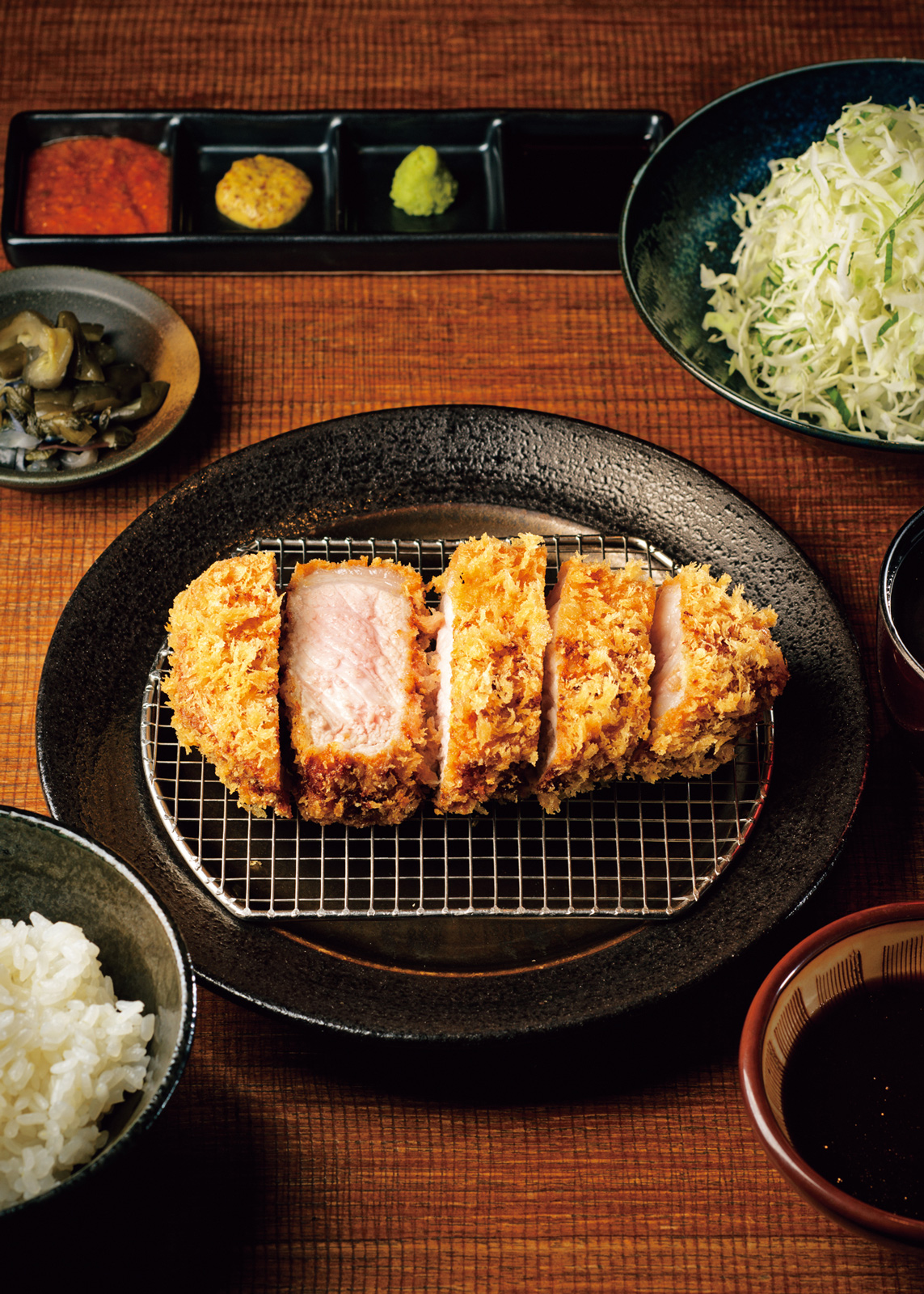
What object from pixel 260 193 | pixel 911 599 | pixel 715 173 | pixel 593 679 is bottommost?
pixel 593 679

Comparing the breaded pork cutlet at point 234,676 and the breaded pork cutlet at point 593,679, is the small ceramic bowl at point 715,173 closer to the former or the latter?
the breaded pork cutlet at point 593,679

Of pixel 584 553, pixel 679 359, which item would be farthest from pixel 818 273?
pixel 584 553

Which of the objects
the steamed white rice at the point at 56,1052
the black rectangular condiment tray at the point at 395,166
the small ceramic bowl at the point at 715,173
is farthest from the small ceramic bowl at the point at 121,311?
the steamed white rice at the point at 56,1052

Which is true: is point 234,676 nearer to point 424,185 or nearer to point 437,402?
point 437,402

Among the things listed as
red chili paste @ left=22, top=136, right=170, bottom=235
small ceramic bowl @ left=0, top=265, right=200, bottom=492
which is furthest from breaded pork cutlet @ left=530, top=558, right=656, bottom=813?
red chili paste @ left=22, top=136, right=170, bottom=235

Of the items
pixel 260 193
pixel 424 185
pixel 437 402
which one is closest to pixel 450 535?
pixel 437 402

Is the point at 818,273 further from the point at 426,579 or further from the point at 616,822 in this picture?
the point at 616,822
